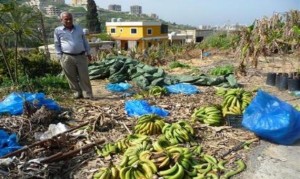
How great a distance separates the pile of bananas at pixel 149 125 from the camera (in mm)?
5320

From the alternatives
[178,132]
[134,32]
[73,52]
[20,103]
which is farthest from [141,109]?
[134,32]

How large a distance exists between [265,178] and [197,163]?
0.83 m

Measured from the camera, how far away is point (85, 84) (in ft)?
24.7

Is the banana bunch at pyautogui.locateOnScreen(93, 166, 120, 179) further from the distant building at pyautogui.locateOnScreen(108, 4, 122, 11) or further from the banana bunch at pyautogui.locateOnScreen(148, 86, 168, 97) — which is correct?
the distant building at pyautogui.locateOnScreen(108, 4, 122, 11)

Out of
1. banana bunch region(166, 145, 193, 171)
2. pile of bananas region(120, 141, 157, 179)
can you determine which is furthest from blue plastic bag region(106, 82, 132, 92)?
banana bunch region(166, 145, 193, 171)

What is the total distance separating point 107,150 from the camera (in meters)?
4.75

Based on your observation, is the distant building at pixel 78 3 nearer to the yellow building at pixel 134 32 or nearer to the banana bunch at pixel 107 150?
the yellow building at pixel 134 32

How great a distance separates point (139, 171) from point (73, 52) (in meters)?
3.91

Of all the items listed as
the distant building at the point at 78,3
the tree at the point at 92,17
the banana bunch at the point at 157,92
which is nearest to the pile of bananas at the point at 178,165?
the banana bunch at the point at 157,92

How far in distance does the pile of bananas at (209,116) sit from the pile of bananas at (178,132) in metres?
0.65

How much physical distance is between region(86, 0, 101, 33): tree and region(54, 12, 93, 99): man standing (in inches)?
1630

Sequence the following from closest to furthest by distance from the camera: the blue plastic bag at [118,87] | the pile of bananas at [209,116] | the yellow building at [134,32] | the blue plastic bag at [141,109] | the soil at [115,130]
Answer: the soil at [115,130]
the pile of bananas at [209,116]
the blue plastic bag at [141,109]
the blue plastic bag at [118,87]
the yellow building at [134,32]

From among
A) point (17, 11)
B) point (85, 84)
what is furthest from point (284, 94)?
point (17, 11)

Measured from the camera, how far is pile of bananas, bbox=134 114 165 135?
5320mm
